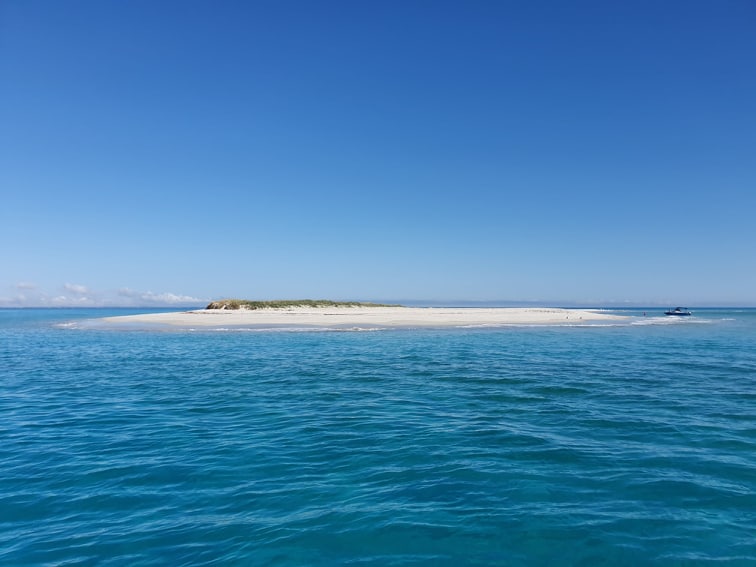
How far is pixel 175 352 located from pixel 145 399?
51.4ft

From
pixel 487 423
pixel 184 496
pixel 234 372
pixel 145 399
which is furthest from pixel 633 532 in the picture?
pixel 234 372

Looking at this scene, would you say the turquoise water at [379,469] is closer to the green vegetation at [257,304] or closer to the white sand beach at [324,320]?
the white sand beach at [324,320]

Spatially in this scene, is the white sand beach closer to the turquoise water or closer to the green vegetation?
the green vegetation

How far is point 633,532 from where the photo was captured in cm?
724

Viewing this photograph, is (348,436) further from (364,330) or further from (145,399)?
(364,330)

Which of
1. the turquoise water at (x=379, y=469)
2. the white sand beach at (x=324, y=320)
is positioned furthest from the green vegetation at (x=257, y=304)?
the turquoise water at (x=379, y=469)

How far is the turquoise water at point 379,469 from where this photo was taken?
7.00 metres

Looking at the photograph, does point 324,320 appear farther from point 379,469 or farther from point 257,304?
point 379,469

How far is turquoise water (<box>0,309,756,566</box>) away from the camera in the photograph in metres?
7.00

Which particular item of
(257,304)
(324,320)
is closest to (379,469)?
(324,320)

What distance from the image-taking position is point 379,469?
393 inches

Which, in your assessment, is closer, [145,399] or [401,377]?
[145,399]

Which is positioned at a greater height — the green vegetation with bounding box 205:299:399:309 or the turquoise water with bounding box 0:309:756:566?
the green vegetation with bounding box 205:299:399:309

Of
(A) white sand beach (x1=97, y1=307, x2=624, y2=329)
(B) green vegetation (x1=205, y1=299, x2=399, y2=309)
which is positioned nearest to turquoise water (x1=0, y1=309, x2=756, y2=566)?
(A) white sand beach (x1=97, y1=307, x2=624, y2=329)
